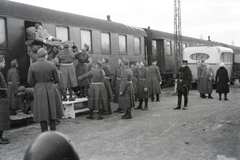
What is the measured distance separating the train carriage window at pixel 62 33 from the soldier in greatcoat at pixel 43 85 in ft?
14.2

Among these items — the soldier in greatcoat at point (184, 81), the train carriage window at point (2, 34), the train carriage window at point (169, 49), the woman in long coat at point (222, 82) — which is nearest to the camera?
the train carriage window at point (2, 34)

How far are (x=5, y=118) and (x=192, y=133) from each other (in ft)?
14.0

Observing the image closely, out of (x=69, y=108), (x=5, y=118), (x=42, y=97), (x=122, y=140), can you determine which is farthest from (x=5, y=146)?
(x=69, y=108)

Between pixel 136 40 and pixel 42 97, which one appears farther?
pixel 136 40

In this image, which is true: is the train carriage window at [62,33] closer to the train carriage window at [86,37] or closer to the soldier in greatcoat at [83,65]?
the train carriage window at [86,37]

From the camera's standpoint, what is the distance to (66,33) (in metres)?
11.1

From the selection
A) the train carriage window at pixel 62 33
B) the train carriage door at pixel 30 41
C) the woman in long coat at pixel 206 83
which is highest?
the train carriage window at pixel 62 33

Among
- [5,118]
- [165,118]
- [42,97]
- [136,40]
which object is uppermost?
[136,40]

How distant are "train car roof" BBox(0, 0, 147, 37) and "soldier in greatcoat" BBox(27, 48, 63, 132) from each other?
325 cm

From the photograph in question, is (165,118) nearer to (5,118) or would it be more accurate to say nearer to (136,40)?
(5,118)

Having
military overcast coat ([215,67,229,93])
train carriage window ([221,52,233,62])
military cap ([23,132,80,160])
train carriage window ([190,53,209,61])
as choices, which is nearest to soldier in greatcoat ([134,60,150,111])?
military overcast coat ([215,67,229,93])

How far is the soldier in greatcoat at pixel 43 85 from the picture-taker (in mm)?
6449

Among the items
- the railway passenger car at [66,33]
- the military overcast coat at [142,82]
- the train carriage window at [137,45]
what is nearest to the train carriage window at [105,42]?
the railway passenger car at [66,33]

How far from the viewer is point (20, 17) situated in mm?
9281
